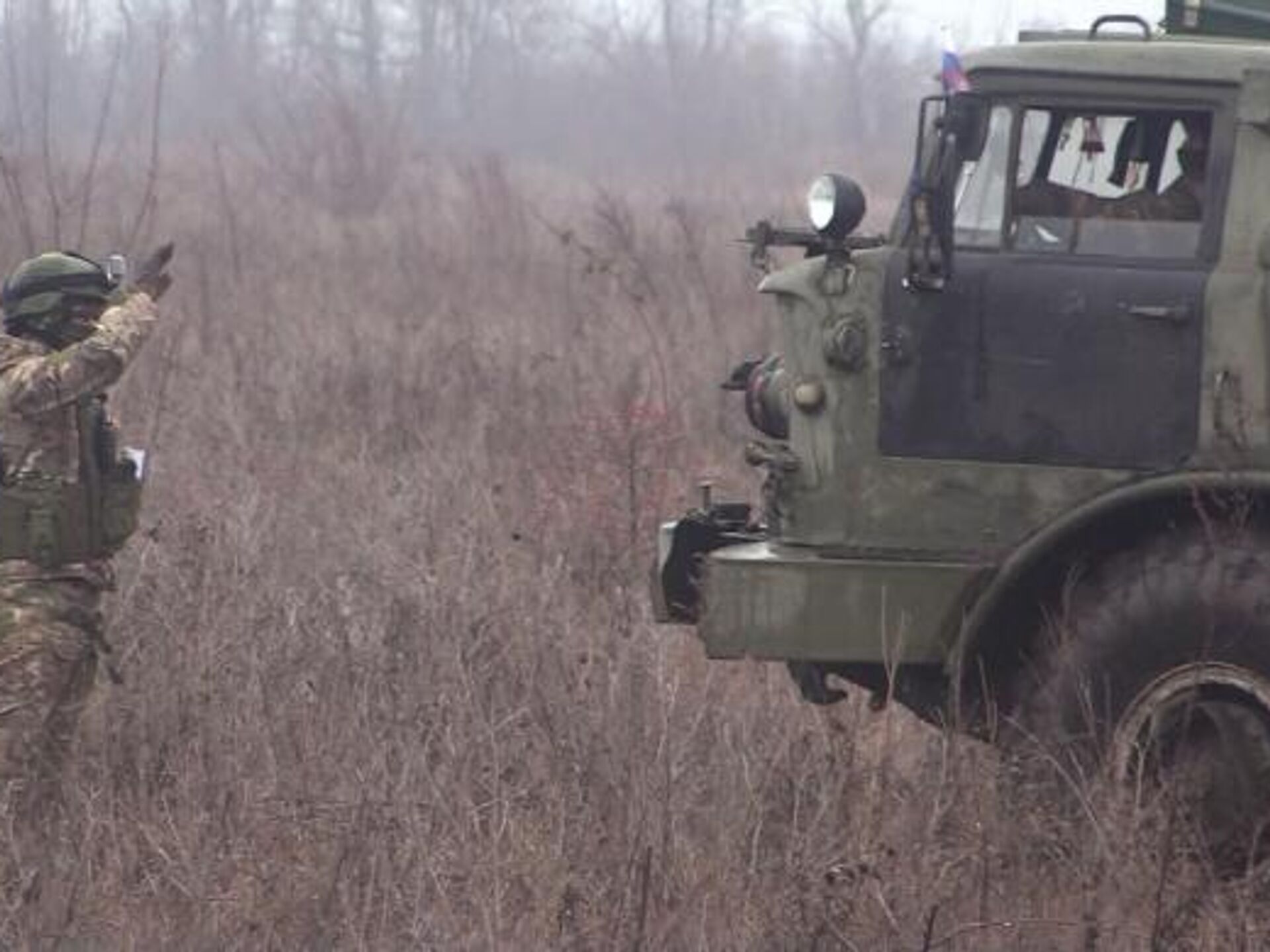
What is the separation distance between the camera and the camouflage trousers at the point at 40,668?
22.5 ft

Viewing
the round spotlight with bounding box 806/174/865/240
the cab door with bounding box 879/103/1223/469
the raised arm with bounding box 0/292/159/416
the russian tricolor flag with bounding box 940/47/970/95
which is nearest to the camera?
the cab door with bounding box 879/103/1223/469

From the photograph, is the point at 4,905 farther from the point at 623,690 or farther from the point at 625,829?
the point at 623,690

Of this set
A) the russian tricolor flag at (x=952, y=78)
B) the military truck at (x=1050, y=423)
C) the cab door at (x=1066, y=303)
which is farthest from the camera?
the russian tricolor flag at (x=952, y=78)

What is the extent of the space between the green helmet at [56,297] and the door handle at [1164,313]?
261 cm

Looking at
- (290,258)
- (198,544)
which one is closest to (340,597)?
(198,544)

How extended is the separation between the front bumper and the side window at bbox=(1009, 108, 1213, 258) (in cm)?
81

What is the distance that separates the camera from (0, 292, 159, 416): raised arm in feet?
22.2

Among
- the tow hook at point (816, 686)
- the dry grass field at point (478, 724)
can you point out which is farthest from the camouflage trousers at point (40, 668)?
the tow hook at point (816, 686)

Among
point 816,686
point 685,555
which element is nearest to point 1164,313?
point 816,686

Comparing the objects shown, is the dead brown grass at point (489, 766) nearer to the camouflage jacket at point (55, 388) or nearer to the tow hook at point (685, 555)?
the tow hook at point (685, 555)

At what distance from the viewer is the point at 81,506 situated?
6.95 metres

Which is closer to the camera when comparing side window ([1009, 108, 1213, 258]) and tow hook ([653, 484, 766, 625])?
side window ([1009, 108, 1213, 258])

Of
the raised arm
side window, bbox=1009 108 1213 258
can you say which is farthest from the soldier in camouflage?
side window, bbox=1009 108 1213 258

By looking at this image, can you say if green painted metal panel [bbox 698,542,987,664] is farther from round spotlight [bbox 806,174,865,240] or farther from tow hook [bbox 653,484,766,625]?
A: round spotlight [bbox 806,174,865,240]
